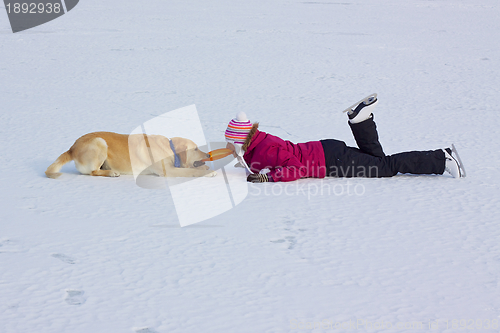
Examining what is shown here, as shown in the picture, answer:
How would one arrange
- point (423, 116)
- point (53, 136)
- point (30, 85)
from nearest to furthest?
point (53, 136) → point (423, 116) → point (30, 85)

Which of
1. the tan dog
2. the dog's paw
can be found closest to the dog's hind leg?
the tan dog

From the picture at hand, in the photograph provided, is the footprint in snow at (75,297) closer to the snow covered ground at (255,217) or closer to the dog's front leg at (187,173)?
the snow covered ground at (255,217)

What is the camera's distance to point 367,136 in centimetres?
351

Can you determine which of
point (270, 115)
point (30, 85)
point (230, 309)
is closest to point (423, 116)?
point (270, 115)

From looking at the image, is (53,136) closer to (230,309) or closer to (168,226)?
(168,226)

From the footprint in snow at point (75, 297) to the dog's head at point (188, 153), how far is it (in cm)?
162

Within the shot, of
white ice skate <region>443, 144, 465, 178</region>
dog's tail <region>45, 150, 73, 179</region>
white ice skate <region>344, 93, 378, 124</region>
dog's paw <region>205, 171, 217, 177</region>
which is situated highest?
white ice skate <region>344, 93, 378, 124</region>

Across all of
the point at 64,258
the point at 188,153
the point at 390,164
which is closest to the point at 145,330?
the point at 64,258

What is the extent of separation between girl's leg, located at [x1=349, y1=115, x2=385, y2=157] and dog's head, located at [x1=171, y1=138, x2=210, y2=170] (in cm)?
104

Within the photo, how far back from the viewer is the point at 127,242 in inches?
101

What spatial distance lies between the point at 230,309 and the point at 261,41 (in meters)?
6.90

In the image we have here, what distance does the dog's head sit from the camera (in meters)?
3.60

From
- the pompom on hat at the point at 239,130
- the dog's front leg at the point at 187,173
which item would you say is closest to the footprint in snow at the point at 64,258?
the dog's front leg at the point at 187,173

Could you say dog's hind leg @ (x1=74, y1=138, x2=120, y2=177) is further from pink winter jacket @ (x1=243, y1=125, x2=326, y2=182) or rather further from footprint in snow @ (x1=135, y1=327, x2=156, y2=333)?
footprint in snow @ (x1=135, y1=327, x2=156, y2=333)
